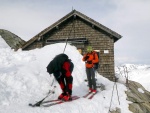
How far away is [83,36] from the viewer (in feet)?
67.9

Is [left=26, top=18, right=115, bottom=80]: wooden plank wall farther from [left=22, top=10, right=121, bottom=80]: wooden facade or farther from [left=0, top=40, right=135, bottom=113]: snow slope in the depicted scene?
[left=0, top=40, right=135, bottom=113]: snow slope

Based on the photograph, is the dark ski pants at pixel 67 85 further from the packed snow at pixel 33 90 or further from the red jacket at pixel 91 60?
the red jacket at pixel 91 60

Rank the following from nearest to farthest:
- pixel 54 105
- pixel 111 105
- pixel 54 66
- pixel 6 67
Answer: pixel 54 105, pixel 54 66, pixel 111 105, pixel 6 67

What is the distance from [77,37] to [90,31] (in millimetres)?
1175

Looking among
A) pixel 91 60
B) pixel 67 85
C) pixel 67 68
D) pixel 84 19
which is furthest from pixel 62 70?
pixel 84 19

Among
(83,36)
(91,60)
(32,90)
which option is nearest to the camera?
(32,90)

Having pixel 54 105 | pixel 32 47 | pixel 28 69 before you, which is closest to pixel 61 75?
pixel 54 105

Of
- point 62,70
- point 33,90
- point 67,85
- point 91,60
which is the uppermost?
point 91,60

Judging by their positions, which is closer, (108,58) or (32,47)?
(108,58)

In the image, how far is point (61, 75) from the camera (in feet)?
31.9

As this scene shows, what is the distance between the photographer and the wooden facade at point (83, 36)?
2002cm

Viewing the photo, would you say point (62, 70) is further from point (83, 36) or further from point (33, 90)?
point (83, 36)

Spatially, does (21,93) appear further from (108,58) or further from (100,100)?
(108,58)

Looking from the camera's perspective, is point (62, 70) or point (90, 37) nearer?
point (62, 70)
